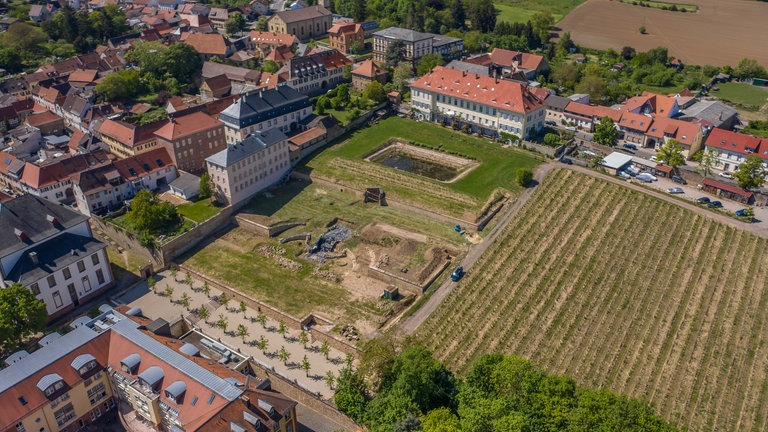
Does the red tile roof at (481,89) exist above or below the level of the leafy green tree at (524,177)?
above

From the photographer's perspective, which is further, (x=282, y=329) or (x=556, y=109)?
(x=556, y=109)

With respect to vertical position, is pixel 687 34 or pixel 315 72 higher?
pixel 315 72

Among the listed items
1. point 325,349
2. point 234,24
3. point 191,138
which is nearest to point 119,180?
point 191,138

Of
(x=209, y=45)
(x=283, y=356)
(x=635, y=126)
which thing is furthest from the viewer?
(x=209, y=45)

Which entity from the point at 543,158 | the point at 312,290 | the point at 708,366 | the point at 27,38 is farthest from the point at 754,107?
the point at 27,38

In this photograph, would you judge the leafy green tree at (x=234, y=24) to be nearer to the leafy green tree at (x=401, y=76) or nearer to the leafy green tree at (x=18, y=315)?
the leafy green tree at (x=401, y=76)

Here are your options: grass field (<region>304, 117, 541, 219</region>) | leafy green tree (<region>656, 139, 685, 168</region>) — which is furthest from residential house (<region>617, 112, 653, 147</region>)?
grass field (<region>304, 117, 541, 219</region>)

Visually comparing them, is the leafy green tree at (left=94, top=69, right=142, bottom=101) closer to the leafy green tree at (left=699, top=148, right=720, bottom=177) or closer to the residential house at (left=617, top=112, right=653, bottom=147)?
the residential house at (left=617, top=112, right=653, bottom=147)

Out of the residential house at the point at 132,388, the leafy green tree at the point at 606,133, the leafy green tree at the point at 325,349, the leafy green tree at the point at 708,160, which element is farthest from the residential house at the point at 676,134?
the residential house at the point at 132,388

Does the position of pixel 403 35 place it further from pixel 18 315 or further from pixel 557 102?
pixel 18 315
